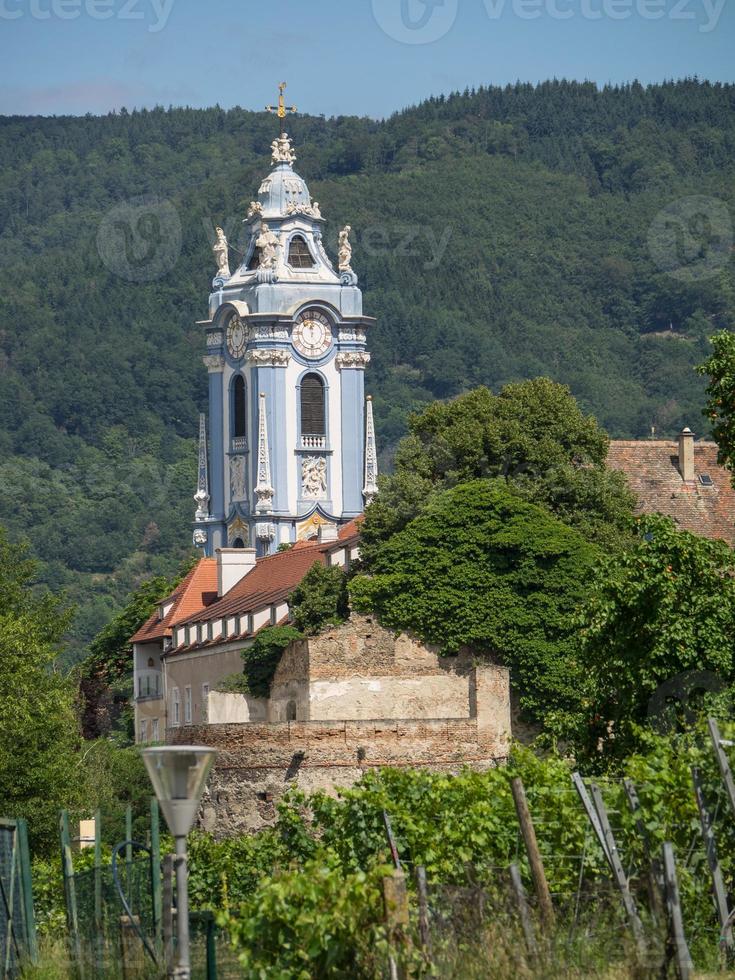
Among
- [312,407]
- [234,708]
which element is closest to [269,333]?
[312,407]

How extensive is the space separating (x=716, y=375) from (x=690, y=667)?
12.9 ft

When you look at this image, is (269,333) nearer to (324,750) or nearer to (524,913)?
(324,750)

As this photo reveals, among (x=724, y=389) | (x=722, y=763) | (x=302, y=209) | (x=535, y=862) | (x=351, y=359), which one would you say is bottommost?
(x=535, y=862)

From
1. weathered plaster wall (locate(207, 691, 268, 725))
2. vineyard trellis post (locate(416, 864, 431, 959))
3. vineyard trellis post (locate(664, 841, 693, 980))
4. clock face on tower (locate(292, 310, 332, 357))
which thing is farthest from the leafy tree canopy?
vineyard trellis post (locate(664, 841, 693, 980))

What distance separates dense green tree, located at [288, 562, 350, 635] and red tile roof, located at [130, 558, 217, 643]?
16.4m

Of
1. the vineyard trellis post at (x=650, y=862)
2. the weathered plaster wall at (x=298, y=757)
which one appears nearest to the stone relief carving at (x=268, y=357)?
the weathered plaster wall at (x=298, y=757)

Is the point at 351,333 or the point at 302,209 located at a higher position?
the point at 302,209

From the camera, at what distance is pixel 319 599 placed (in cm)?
6594

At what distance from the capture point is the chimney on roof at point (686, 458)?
7938 cm

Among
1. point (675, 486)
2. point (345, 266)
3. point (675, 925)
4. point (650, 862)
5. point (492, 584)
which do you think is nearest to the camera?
point (675, 925)

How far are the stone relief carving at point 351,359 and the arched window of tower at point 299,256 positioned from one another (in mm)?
4276

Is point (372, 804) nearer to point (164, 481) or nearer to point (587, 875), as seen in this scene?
point (587, 875)

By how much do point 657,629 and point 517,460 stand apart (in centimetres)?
3208

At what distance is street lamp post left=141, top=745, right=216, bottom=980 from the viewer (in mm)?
21578
